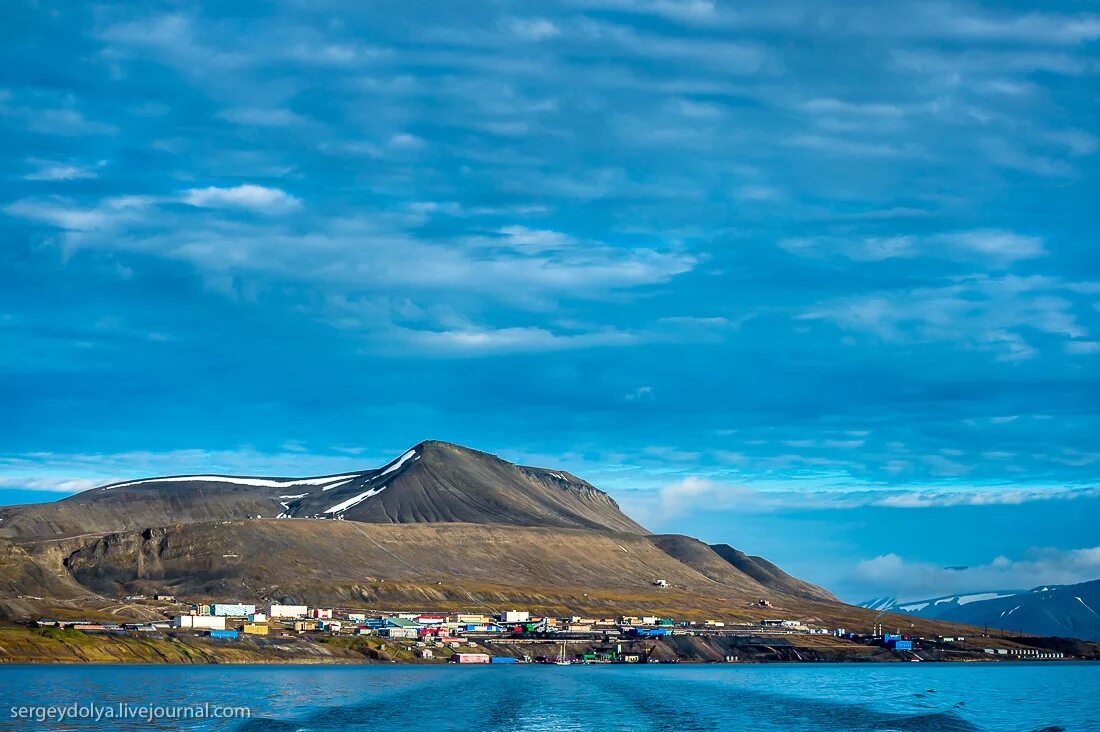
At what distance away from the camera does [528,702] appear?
460 ft

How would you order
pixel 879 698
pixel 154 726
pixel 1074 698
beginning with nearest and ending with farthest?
pixel 154 726, pixel 879 698, pixel 1074 698

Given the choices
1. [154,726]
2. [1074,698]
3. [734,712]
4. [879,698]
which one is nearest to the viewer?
[154,726]

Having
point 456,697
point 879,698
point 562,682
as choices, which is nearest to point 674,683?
point 562,682

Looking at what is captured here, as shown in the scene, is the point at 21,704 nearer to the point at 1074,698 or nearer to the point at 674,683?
the point at 674,683

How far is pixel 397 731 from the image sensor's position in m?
104

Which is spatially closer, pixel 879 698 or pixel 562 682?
pixel 879 698

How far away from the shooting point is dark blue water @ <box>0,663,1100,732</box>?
113312 millimetres

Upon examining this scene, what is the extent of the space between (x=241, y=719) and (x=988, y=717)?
76.9 metres

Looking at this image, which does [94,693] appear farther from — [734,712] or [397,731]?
[734,712]

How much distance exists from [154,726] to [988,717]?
3337 inches

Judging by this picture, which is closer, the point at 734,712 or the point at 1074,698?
the point at 734,712

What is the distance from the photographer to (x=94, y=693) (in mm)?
133250

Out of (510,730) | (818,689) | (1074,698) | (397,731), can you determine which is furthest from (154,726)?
(1074,698)

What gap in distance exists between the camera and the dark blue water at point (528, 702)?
113m
